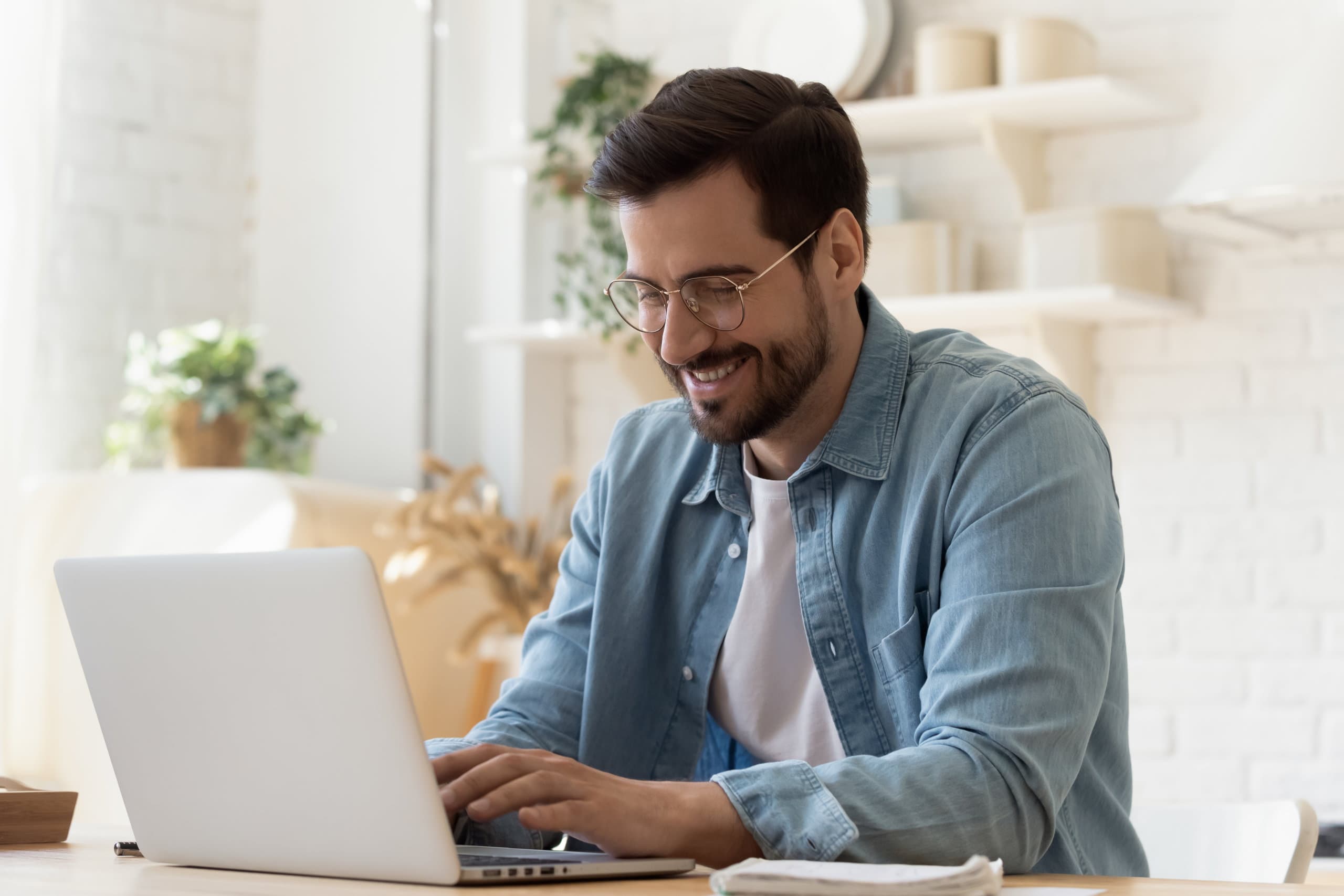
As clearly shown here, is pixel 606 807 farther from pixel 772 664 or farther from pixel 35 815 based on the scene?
pixel 35 815

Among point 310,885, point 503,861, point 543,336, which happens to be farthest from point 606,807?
point 543,336

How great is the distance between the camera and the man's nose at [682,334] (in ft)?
4.74

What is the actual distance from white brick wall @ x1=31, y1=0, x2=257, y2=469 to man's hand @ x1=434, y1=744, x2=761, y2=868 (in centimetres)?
249

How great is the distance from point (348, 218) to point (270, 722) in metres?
2.69

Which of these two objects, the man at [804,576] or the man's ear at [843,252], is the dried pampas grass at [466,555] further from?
the man's ear at [843,252]

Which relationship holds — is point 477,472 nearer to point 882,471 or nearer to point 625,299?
point 625,299

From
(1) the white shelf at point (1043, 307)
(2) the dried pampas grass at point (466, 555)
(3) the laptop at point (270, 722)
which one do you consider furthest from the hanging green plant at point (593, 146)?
(3) the laptop at point (270, 722)

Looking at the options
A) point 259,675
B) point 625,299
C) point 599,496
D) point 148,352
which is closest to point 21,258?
point 148,352

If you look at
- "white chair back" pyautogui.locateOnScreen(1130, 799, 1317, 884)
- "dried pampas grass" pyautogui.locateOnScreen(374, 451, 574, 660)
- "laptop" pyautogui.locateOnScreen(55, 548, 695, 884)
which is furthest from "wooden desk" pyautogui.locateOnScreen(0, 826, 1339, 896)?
"dried pampas grass" pyautogui.locateOnScreen(374, 451, 574, 660)

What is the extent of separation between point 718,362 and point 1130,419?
1.54 m

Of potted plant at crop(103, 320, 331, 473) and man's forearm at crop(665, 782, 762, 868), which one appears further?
potted plant at crop(103, 320, 331, 473)

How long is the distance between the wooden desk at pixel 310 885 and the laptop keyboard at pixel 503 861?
0.02 meters

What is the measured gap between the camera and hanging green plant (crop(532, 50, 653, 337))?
10.0 ft

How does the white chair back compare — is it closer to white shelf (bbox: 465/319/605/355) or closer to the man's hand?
the man's hand
